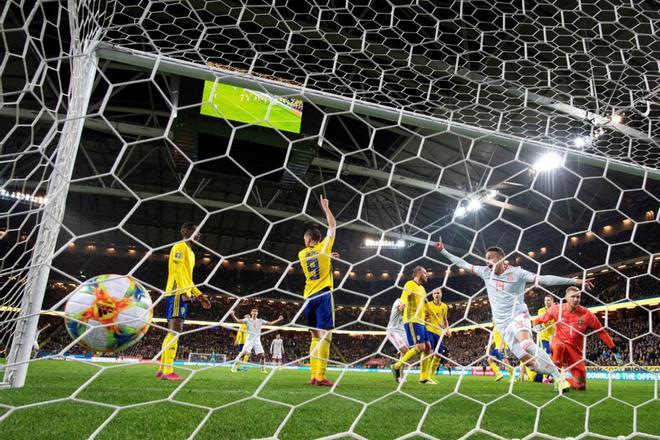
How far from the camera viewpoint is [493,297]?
12.1 feet

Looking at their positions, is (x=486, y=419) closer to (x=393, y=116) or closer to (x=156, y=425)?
(x=156, y=425)

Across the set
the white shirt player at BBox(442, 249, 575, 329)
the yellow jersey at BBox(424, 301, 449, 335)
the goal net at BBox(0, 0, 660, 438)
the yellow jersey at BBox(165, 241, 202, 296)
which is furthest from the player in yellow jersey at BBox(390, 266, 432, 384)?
the yellow jersey at BBox(165, 241, 202, 296)

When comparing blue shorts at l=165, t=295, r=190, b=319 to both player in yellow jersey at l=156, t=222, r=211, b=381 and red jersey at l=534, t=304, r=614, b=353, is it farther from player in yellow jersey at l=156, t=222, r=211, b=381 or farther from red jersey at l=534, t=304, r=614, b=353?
red jersey at l=534, t=304, r=614, b=353

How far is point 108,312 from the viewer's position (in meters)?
2.08

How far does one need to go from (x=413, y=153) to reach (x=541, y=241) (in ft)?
27.0

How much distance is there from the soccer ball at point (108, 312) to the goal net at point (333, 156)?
26mm

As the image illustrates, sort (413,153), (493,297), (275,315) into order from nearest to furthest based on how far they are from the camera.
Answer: (493,297), (413,153), (275,315)

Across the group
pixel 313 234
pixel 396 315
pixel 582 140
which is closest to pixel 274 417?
pixel 313 234

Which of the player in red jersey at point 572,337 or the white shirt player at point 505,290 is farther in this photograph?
the player in red jersey at point 572,337

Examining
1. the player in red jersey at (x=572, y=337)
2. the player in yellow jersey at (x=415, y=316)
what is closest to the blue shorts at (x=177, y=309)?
the player in yellow jersey at (x=415, y=316)

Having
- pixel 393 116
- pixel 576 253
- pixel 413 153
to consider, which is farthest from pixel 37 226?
pixel 576 253

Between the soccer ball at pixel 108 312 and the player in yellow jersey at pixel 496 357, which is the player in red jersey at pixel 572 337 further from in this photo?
the soccer ball at pixel 108 312

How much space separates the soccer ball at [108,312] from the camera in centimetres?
201

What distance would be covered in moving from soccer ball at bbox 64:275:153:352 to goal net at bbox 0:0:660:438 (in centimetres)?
3
